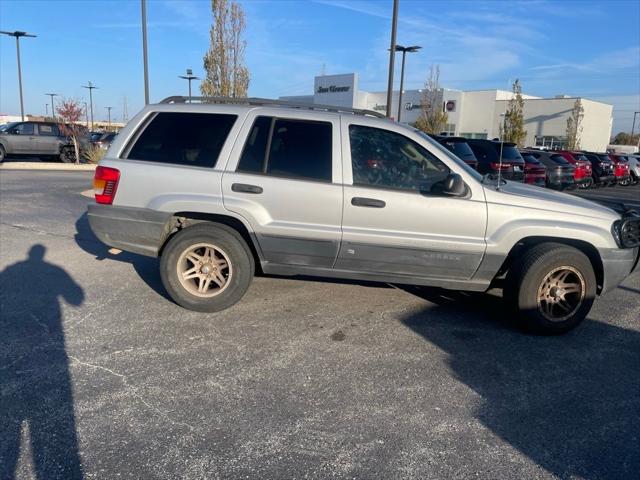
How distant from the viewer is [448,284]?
464 centimetres

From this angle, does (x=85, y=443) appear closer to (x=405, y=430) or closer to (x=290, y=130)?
(x=405, y=430)

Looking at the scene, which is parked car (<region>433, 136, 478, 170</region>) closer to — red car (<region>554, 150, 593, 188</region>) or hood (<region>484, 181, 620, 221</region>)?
red car (<region>554, 150, 593, 188</region>)

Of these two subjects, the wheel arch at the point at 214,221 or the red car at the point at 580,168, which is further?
the red car at the point at 580,168

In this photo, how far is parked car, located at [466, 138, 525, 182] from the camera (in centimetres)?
1336

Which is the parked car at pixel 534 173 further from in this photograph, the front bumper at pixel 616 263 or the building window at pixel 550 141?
the building window at pixel 550 141

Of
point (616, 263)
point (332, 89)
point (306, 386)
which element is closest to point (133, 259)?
point (306, 386)

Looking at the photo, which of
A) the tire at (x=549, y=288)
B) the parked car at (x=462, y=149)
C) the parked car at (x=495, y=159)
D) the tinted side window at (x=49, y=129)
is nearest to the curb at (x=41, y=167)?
the tinted side window at (x=49, y=129)

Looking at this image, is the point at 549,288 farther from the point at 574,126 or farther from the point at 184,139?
the point at 574,126

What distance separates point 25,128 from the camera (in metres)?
21.2

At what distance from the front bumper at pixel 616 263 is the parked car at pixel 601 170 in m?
20.4

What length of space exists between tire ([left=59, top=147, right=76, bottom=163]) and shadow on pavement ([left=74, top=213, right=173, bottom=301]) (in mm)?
16372

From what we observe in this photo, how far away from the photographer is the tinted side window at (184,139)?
4.64 meters

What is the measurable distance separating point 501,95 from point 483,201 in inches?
2228

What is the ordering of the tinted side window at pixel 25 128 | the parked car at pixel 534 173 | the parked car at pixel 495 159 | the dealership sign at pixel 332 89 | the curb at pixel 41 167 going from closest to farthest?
the parked car at pixel 495 159
the parked car at pixel 534 173
the curb at pixel 41 167
the tinted side window at pixel 25 128
the dealership sign at pixel 332 89
